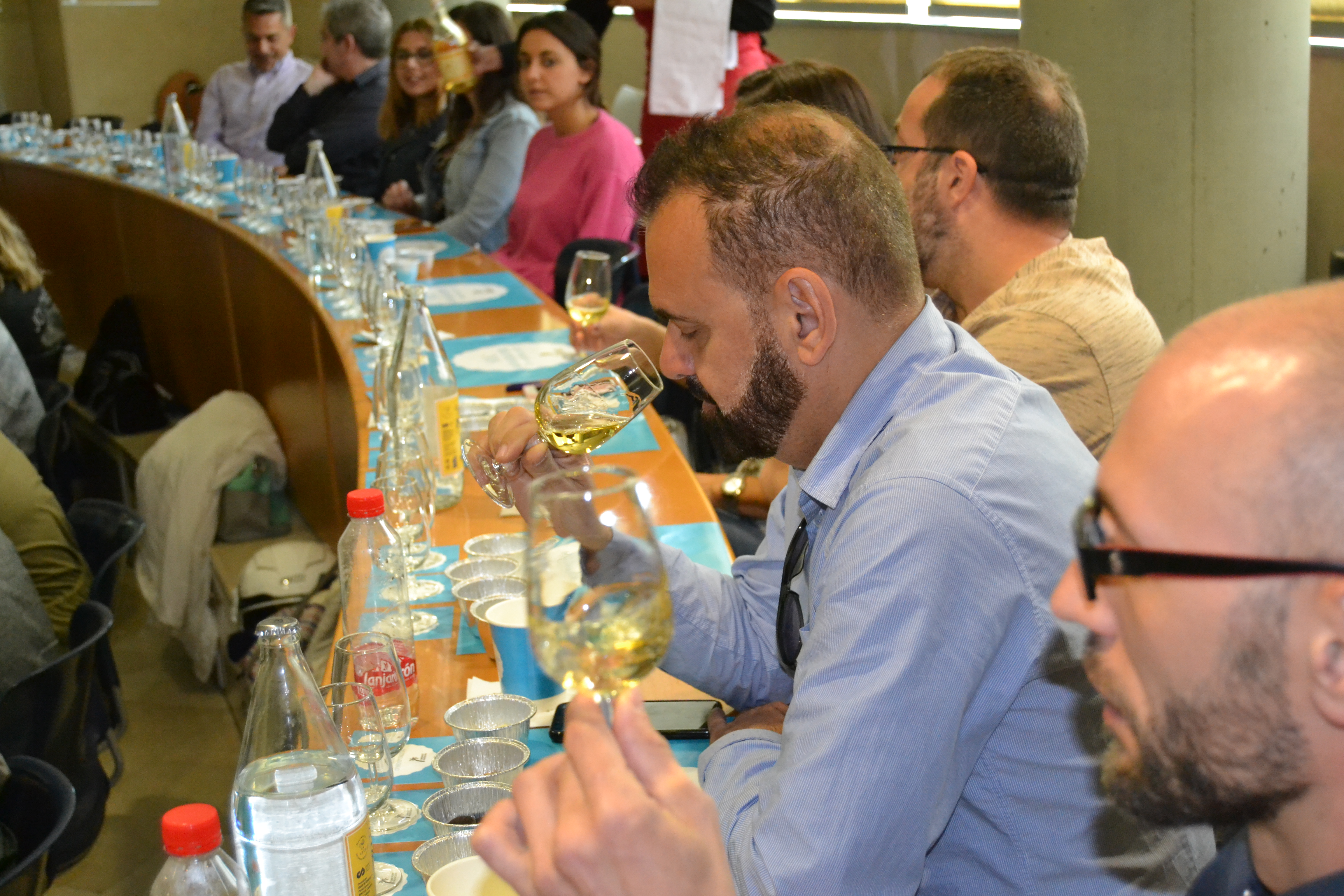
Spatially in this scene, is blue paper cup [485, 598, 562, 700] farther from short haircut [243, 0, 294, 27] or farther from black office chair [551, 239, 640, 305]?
short haircut [243, 0, 294, 27]

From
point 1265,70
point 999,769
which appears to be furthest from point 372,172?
point 999,769

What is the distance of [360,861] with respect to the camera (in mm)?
1022

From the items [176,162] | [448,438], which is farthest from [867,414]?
[176,162]

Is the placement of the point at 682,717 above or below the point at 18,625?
above

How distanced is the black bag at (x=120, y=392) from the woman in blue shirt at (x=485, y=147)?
133 cm

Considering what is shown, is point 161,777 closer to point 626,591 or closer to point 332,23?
point 626,591

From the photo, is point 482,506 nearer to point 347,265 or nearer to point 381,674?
point 381,674

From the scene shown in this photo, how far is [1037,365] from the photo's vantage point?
2158mm

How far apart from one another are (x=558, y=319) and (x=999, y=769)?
2343 mm

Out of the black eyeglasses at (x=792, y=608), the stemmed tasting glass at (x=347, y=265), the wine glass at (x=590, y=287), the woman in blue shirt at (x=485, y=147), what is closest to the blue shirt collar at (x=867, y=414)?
the black eyeglasses at (x=792, y=608)

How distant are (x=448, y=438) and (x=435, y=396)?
8 cm

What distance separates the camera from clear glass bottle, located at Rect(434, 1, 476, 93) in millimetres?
4461

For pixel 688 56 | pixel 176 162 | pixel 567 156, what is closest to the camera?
pixel 688 56

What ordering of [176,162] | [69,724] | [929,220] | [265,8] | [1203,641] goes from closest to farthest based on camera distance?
1. [1203,641]
2. [69,724]
3. [929,220]
4. [176,162]
5. [265,8]
